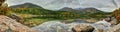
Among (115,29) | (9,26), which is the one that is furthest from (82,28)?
(9,26)

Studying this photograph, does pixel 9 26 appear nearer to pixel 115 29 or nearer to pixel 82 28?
pixel 82 28

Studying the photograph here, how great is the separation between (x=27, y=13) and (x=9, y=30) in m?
1.33

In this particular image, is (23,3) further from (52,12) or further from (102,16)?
(102,16)

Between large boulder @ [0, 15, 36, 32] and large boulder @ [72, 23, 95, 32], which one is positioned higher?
large boulder @ [0, 15, 36, 32]

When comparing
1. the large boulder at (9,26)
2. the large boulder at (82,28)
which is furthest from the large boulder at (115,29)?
the large boulder at (9,26)

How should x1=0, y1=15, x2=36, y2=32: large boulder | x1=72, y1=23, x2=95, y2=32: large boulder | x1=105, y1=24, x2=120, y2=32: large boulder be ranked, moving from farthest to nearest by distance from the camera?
1. x1=72, y1=23, x2=95, y2=32: large boulder
2. x1=105, y1=24, x2=120, y2=32: large boulder
3. x1=0, y1=15, x2=36, y2=32: large boulder

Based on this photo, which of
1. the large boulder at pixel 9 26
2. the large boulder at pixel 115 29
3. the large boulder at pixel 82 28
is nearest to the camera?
the large boulder at pixel 9 26

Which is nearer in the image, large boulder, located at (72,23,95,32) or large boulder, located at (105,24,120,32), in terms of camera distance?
large boulder, located at (105,24,120,32)

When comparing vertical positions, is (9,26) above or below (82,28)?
above

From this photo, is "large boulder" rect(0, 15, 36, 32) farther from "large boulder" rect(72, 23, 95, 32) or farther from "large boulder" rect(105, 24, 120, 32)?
"large boulder" rect(105, 24, 120, 32)

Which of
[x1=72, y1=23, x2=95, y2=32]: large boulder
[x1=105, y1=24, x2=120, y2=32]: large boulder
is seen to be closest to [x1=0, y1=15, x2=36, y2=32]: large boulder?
[x1=72, y1=23, x2=95, y2=32]: large boulder

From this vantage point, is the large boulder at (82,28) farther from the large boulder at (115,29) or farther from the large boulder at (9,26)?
the large boulder at (9,26)

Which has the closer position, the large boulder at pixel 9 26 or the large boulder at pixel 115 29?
the large boulder at pixel 9 26

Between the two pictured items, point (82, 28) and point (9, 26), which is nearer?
point (9, 26)
